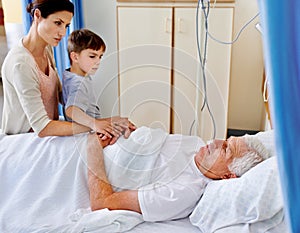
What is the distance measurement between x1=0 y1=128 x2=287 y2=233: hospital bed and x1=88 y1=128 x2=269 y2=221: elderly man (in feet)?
0.14

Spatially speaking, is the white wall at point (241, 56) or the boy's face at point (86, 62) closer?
the boy's face at point (86, 62)

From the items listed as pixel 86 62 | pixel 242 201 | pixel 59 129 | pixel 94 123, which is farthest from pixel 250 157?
pixel 86 62

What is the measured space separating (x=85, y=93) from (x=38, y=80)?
234mm

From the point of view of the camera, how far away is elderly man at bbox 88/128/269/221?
4.17ft

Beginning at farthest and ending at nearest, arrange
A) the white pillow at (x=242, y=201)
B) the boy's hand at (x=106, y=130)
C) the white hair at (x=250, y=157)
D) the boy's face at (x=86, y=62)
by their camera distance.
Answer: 1. the boy's face at (x=86, y=62)
2. the boy's hand at (x=106, y=130)
3. the white hair at (x=250, y=157)
4. the white pillow at (x=242, y=201)

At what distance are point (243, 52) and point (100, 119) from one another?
5.02ft

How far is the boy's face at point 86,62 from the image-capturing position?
75.6 inches

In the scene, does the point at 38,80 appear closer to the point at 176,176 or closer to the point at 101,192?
the point at 101,192

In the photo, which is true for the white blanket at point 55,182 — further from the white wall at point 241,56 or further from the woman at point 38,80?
the white wall at point 241,56

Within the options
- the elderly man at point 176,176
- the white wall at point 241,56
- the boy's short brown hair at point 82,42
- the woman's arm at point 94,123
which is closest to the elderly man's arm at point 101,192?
the elderly man at point 176,176

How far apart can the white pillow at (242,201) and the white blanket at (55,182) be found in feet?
0.77

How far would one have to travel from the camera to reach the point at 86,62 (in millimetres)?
1944

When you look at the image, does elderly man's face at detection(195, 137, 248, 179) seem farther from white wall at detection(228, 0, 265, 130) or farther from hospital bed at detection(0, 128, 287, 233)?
white wall at detection(228, 0, 265, 130)

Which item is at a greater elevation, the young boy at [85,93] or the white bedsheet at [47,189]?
the young boy at [85,93]
